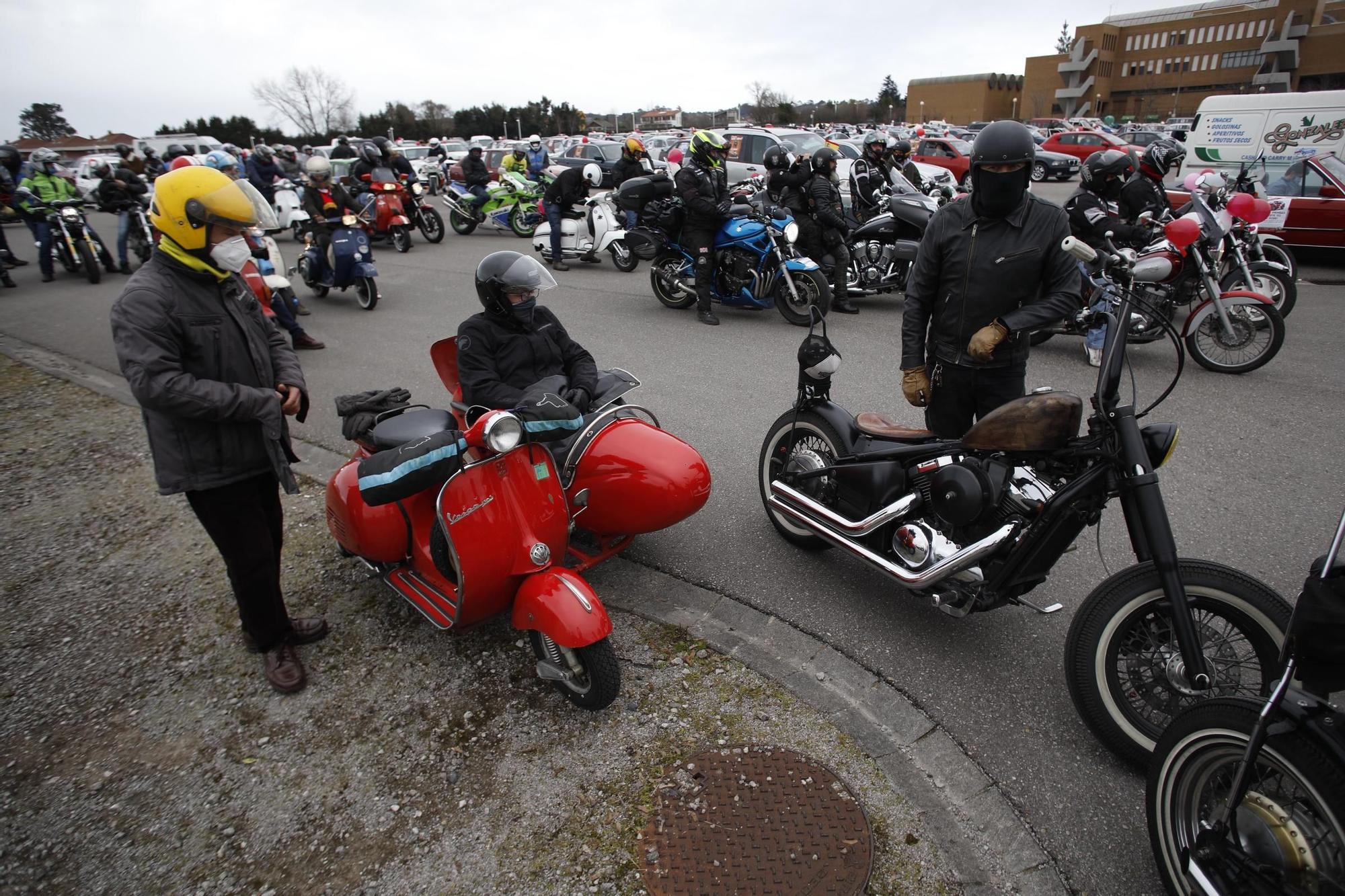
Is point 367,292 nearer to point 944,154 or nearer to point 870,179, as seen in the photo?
point 870,179

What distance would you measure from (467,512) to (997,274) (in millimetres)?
2478

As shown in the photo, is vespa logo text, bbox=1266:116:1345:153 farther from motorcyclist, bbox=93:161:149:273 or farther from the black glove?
motorcyclist, bbox=93:161:149:273

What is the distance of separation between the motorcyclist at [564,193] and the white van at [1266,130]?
9.09 meters

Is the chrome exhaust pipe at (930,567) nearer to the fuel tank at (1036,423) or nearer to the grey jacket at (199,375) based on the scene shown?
the fuel tank at (1036,423)

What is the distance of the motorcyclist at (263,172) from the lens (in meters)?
15.2

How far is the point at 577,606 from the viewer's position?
102 inches

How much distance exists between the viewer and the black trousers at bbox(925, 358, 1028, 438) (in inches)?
134

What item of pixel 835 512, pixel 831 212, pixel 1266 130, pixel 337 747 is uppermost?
pixel 1266 130

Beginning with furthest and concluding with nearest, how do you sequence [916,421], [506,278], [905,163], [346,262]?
1. [905,163]
2. [346,262]
3. [916,421]
4. [506,278]

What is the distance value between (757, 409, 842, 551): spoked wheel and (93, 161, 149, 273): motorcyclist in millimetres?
12042

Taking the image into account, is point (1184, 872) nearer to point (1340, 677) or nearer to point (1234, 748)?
point (1234, 748)

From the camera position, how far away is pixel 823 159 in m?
8.24

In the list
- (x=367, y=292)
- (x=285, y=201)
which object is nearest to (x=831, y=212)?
(x=367, y=292)

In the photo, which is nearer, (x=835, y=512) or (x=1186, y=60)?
(x=835, y=512)
